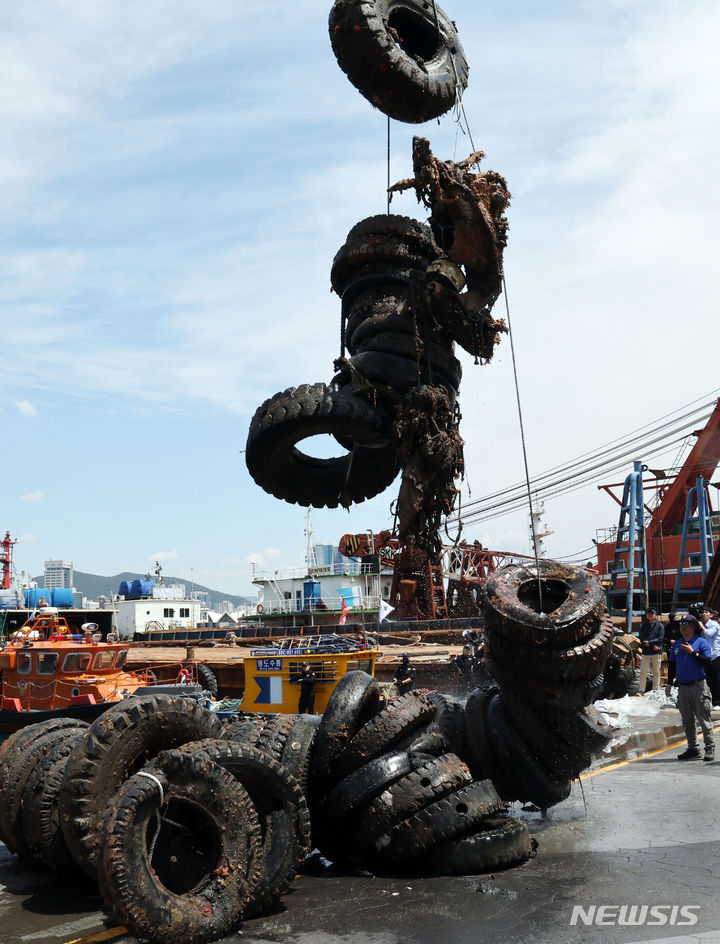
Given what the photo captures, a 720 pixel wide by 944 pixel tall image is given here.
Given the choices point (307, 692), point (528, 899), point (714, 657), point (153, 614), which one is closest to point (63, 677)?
point (307, 692)

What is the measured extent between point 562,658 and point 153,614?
5082cm

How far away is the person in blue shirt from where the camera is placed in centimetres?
1039

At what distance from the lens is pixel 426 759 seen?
22.8ft

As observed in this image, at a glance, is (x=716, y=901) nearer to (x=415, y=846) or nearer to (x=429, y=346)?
(x=415, y=846)

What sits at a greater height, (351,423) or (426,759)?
(351,423)

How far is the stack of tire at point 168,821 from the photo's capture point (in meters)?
5.13

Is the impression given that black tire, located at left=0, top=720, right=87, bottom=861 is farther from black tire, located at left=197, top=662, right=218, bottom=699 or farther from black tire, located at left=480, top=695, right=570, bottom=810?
black tire, located at left=197, top=662, right=218, bottom=699

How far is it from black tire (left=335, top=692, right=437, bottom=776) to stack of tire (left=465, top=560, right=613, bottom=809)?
3.75 ft

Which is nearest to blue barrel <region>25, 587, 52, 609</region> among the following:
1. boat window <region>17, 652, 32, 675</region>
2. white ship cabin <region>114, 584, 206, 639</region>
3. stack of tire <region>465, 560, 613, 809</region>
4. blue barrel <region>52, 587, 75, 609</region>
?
blue barrel <region>52, 587, 75, 609</region>

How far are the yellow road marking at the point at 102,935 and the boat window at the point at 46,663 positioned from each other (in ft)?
37.0

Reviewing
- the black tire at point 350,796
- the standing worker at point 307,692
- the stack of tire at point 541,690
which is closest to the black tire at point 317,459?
the standing worker at point 307,692

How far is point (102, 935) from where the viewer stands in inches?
213

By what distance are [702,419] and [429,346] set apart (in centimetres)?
2473

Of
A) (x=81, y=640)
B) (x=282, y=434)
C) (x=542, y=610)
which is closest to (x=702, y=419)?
(x=282, y=434)
